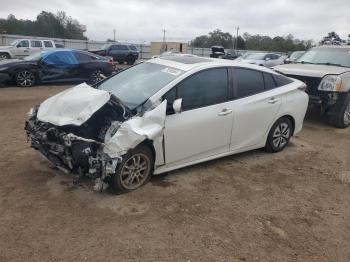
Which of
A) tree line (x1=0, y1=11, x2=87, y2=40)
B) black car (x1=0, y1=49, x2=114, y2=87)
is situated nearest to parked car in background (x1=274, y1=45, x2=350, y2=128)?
black car (x1=0, y1=49, x2=114, y2=87)

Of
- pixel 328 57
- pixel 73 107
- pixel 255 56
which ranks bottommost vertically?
pixel 255 56

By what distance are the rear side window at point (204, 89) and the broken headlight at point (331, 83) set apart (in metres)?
3.97

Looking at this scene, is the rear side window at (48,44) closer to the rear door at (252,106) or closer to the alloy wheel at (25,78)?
the alloy wheel at (25,78)

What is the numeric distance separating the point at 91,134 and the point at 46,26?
55.3 m

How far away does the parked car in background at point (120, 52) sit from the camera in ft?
97.7

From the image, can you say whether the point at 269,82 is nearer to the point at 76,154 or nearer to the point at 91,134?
the point at 91,134

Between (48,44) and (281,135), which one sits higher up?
(48,44)

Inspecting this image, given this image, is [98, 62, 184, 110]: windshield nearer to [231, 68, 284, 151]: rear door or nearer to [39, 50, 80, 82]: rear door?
[231, 68, 284, 151]: rear door

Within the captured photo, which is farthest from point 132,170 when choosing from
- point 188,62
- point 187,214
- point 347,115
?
point 347,115

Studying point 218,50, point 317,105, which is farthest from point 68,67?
point 218,50

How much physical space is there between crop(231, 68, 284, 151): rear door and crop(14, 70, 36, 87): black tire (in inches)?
402

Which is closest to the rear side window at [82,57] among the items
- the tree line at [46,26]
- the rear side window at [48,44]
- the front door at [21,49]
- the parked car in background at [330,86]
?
the parked car in background at [330,86]

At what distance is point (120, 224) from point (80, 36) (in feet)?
197

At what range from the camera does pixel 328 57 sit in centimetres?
1022
